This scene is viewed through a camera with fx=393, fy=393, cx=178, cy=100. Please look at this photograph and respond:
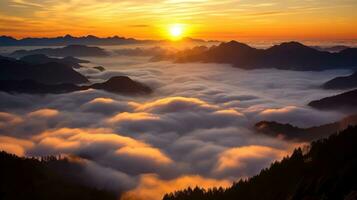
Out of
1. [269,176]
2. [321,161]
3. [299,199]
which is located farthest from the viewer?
[269,176]

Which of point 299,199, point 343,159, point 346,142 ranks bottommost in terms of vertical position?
point 299,199

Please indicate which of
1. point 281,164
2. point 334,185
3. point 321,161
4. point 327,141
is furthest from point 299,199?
point 281,164

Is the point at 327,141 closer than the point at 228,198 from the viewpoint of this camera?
Yes

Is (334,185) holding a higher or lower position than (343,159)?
lower

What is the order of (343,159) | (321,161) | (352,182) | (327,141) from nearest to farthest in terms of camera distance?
(352,182), (343,159), (321,161), (327,141)

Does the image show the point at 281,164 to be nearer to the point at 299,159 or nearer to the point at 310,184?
the point at 299,159

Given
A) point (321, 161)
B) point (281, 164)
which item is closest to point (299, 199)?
point (321, 161)
